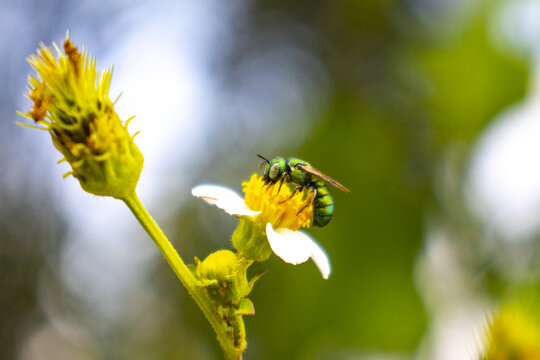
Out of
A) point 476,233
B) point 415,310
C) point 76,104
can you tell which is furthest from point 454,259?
point 76,104

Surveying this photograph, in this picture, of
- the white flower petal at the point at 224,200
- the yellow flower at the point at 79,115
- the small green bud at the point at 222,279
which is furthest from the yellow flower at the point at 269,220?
the yellow flower at the point at 79,115

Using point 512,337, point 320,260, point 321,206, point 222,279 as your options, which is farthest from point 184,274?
point 512,337

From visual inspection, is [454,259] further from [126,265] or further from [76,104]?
[126,265]

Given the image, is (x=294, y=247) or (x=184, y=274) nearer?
(x=184, y=274)

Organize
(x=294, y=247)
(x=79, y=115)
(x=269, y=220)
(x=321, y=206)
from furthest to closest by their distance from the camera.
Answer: (x=321, y=206), (x=269, y=220), (x=294, y=247), (x=79, y=115)

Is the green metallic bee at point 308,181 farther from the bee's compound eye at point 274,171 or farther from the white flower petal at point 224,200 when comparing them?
the white flower petal at point 224,200

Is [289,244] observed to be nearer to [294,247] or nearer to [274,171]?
[294,247]

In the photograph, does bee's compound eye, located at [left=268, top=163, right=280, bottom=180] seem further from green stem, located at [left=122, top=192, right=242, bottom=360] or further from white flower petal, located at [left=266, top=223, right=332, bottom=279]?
green stem, located at [left=122, top=192, right=242, bottom=360]
